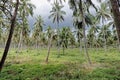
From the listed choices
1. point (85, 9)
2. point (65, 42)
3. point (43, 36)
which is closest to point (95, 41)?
point (43, 36)

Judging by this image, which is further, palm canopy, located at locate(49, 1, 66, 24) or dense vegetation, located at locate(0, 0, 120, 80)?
palm canopy, located at locate(49, 1, 66, 24)

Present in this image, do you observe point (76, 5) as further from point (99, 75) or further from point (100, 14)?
point (100, 14)

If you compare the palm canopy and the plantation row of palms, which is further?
the palm canopy

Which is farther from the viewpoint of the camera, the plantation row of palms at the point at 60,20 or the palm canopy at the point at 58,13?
the palm canopy at the point at 58,13

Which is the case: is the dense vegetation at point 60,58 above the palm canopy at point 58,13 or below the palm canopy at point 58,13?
below

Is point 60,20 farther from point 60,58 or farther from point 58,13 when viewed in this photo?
point 60,58

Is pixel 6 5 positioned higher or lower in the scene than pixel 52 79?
higher

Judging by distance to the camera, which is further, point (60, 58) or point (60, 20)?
point (60, 20)

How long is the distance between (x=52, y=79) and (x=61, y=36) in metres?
40.1

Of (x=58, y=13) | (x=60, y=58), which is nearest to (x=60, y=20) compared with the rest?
(x=58, y=13)

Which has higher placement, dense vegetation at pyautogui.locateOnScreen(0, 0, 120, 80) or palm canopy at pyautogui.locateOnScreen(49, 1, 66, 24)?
palm canopy at pyautogui.locateOnScreen(49, 1, 66, 24)

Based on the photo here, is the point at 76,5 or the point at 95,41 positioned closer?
the point at 76,5

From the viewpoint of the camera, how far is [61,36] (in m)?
58.8

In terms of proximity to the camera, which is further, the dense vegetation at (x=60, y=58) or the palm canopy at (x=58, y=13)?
the palm canopy at (x=58, y=13)
